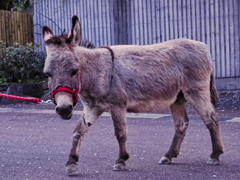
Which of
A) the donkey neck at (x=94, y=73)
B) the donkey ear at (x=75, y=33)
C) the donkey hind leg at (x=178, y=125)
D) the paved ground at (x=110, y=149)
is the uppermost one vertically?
the donkey ear at (x=75, y=33)

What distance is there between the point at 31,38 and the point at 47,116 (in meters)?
7.70

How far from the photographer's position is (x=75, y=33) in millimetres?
5258

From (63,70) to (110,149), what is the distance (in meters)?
2.25

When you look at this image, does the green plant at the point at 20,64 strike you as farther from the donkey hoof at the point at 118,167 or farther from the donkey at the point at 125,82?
the donkey hoof at the point at 118,167

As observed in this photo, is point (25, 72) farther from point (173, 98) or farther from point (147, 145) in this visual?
point (173, 98)

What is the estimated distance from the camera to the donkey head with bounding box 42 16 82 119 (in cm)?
489

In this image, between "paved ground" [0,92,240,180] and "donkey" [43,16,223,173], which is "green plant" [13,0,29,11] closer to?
"paved ground" [0,92,240,180]

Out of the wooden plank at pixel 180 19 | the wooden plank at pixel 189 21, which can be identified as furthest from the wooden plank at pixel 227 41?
the wooden plank at pixel 180 19

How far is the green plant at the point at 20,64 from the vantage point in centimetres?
1628

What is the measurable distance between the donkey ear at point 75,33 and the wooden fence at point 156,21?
973cm

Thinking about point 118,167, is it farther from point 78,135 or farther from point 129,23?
point 129,23

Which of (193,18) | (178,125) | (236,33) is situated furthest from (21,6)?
(178,125)

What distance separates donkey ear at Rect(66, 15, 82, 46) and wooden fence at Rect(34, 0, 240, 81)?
9725 millimetres

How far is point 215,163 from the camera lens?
224 inches
